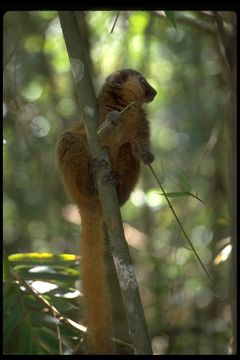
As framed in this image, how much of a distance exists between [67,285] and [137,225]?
3.45 meters

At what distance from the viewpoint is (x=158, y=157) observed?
7.15 meters

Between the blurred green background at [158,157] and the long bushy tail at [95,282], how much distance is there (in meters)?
1.44

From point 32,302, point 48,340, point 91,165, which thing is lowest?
point 48,340

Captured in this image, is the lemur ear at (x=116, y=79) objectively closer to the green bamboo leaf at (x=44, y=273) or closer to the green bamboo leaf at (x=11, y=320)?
the green bamboo leaf at (x=44, y=273)

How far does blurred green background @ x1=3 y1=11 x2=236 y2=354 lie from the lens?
550cm

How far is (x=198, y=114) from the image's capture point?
6.69 meters

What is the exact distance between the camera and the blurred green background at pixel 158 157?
550 cm

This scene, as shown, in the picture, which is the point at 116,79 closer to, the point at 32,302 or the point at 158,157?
the point at 32,302

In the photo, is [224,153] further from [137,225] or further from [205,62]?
[137,225]

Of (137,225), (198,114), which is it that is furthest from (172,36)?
(137,225)

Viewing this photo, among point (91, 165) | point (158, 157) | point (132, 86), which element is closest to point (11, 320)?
point (91, 165)

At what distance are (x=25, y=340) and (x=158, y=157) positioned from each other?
13.3ft

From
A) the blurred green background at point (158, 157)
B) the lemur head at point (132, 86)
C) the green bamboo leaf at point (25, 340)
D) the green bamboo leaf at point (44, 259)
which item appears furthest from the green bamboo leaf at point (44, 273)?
the blurred green background at point (158, 157)
